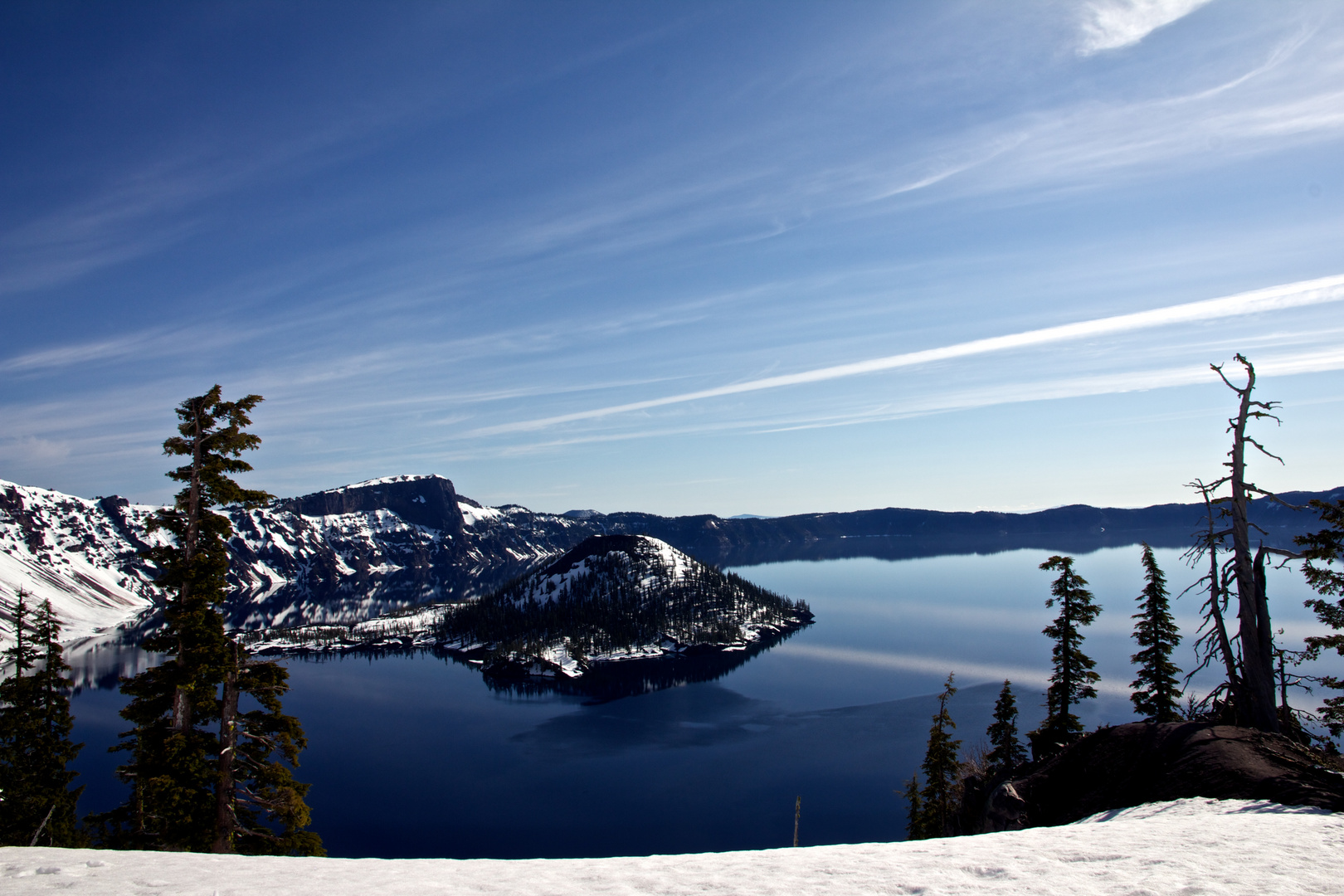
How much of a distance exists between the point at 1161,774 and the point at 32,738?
156 ft

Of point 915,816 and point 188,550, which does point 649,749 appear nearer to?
point 915,816

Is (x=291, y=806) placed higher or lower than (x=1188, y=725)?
lower

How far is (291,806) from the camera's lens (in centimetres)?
2009

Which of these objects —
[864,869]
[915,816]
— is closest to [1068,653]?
[915,816]

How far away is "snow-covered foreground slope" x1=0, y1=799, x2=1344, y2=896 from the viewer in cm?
1080

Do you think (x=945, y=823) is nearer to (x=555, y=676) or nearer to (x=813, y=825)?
(x=813, y=825)

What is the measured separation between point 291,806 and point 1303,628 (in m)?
203

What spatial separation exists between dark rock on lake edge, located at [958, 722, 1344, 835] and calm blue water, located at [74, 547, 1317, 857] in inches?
1990

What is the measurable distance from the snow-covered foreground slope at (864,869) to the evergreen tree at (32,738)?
956 inches

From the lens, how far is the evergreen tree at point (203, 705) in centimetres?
1903

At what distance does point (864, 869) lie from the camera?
12.0m

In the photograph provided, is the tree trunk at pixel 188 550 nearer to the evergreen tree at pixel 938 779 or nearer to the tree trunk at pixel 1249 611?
the tree trunk at pixel 1249 611

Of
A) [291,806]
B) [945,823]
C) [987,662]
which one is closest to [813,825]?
[945,823]

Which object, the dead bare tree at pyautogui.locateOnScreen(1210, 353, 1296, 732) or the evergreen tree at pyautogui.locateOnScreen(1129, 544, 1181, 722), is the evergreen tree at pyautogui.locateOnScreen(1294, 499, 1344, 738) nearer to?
the dead bare tree at pyautogui.locateOnScreen(1210, 353, 1296, 732)
